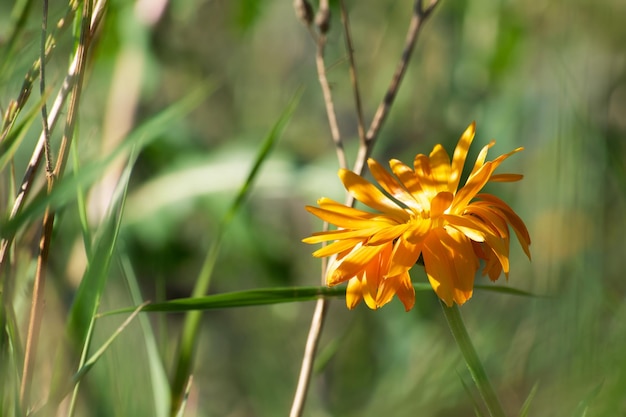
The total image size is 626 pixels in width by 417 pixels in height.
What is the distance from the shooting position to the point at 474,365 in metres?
0.39

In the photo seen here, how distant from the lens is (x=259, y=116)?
1992mm

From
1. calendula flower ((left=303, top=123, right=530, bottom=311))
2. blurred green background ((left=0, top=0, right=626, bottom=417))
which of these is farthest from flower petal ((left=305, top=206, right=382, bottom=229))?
blurred green background ((left=0, top=0, right=626, bottom=417))

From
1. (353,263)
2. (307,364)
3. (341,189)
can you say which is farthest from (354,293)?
(341,189)

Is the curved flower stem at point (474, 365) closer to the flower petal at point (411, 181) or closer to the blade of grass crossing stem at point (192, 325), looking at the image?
the flower petal at point (411, 181)

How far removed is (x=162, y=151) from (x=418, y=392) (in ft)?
3.61

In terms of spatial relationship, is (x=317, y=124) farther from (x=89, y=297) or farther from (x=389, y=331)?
(x=89, y=297)

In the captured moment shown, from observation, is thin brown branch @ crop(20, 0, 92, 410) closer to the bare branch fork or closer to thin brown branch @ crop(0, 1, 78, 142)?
thin brown branch @ crop(0, 1, 78, 142)

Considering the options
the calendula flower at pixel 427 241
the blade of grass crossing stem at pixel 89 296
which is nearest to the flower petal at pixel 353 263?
the calendula flower at pixel 427 241

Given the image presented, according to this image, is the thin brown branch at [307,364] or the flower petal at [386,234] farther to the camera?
the thin brown branch at [307,364]

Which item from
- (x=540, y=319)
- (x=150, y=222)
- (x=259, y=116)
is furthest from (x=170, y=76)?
(x=540, y=319)

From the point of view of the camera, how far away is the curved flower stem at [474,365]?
0.38m

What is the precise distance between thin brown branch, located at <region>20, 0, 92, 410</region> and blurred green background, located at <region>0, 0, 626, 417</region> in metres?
0.04

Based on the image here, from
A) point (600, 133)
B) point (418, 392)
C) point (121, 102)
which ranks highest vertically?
point (121, 102)

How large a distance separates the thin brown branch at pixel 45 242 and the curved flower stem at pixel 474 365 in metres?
0.22
